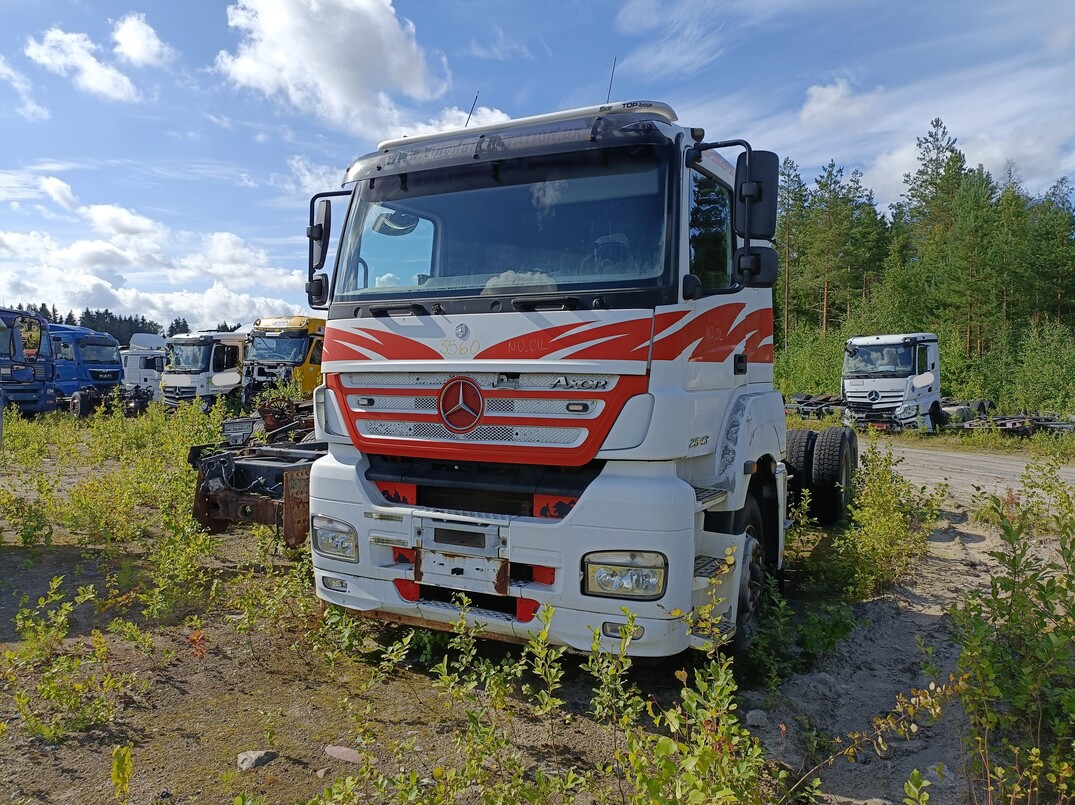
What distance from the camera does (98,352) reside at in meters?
24.6

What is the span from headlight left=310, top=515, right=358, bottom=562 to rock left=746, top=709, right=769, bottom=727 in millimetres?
2282

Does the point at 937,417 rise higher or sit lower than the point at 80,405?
higher

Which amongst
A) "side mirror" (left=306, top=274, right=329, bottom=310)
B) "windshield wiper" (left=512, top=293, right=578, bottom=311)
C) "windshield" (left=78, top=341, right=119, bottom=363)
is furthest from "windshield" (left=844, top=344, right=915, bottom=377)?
"windshield" (left=78, top=341, right=119, bottom=363)

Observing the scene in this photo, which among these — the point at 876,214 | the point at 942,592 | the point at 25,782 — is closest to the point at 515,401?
the point at 25,782

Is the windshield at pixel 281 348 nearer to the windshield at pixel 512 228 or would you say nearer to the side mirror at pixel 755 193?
the windshield at pixel 512 228

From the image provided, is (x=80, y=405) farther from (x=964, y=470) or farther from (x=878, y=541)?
(x=964, y=470)

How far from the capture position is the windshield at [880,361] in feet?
61.9

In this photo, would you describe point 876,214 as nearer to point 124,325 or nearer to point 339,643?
point 339,643

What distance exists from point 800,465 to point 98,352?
82.1 ft

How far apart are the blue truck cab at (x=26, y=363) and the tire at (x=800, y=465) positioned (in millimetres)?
17852

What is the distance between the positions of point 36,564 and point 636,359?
571 centimetres

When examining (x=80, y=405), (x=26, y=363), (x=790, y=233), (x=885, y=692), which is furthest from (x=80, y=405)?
(x=790, y=233)

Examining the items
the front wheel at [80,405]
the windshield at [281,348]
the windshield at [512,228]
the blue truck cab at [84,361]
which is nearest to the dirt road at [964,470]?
the windshield at [512,228]

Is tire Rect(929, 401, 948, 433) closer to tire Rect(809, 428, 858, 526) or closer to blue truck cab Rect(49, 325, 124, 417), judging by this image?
tire Rect(809, 428, 858, 526)
